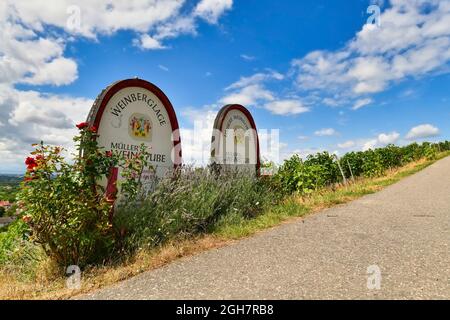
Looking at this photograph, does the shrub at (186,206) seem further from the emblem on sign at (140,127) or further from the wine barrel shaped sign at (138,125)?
the emblem on sign at (140,127)

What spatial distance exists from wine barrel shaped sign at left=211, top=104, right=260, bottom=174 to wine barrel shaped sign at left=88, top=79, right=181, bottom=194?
4.73ft

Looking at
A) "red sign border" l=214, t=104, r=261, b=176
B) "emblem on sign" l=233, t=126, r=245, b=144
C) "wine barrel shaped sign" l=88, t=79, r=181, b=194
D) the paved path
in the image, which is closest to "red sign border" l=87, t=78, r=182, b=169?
"wine barrel shaped sign" l=88, t=79, r=181, b=194

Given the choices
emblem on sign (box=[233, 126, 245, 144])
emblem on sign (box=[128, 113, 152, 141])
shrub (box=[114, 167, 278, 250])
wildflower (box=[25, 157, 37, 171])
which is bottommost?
shrub (box=[114, 167, 278, 250])

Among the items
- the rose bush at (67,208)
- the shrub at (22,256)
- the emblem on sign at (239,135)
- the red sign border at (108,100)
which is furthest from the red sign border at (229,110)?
the shrub at (22,256)

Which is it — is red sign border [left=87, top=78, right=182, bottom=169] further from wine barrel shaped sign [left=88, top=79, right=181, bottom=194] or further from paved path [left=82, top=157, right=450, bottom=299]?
paved path [left=82, top=157, right=450, bottom=299]

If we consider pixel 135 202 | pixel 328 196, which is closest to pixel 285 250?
pixel 135 202

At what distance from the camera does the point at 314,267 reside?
3.55 metres

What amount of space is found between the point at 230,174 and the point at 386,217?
327cm

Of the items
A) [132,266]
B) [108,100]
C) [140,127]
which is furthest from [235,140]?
[132,266]

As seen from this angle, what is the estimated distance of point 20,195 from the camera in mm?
3682

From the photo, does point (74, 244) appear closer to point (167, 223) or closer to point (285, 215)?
point (167, 223)

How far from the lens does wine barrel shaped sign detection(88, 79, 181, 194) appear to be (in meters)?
5.03

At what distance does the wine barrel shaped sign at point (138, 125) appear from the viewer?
5.03 metres

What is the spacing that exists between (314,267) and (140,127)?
373 cm
